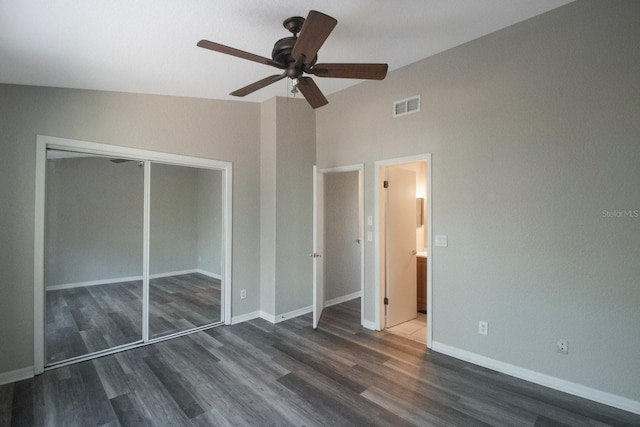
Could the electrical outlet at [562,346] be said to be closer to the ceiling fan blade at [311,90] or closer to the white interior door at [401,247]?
the white interior door at [401,247]

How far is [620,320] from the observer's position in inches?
85.9

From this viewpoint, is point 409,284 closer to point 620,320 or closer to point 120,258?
point 620,320

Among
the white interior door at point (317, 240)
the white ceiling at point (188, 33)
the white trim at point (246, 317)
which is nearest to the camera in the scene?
the white ceiling at point (188, 33)

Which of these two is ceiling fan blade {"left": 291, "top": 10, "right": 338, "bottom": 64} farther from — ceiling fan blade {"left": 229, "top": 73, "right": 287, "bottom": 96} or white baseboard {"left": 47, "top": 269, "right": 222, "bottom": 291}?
white baseboard {"left": 47, "top": 269, "right": 222, "bottom": 291}

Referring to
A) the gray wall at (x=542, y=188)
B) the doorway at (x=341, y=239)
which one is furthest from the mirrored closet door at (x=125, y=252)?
the gray wall at (x=542, y=188)

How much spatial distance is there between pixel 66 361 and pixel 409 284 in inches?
155

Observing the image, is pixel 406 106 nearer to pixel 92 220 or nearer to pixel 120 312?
pixel 92 220

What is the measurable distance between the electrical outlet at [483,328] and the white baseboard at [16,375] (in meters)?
4.16

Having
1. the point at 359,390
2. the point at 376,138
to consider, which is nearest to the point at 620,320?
the point at 359,390

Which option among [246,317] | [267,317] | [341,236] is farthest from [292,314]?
[341,236]

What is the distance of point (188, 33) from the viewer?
7.44 feet

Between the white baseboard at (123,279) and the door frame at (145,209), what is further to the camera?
the white baseboard at (123,279)

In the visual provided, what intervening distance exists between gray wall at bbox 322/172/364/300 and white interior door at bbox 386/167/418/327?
1.18m

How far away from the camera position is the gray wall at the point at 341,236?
4762 millimetres
